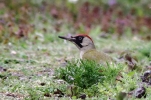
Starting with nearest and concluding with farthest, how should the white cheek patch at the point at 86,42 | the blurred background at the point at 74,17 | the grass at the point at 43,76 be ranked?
the grass at the point at 43,76
the white cheek patch at the point at 86,42
the blurred background at the point at 74,17

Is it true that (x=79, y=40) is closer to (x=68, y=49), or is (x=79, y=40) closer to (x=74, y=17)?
(x=68, y=49)

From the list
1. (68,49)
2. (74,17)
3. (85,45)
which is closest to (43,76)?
(85,45)

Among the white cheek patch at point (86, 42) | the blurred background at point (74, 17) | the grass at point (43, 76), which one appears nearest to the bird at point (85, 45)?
the white cheek patch at point (86, 42)

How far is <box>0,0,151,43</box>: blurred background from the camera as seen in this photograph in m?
10.2

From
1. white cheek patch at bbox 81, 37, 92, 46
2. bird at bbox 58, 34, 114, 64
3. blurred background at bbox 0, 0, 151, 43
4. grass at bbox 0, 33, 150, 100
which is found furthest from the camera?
blurred background at bbox 0, 0, 151, 43

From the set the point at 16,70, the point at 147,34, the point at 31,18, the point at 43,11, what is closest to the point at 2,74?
the point at 16,70

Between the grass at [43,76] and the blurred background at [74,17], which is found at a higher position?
the blurred background at [74,17]

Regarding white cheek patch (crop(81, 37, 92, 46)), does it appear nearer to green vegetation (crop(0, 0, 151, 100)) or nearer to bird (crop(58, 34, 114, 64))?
bird (crop(58, 34, 114, 64))

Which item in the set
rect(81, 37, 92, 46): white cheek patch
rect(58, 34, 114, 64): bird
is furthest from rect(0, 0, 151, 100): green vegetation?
rect(81, 37, 92, 46): white cheek patch

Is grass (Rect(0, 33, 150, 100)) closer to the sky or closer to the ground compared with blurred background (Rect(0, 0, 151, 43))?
closer to the ground

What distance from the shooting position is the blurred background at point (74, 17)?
33.6 feet

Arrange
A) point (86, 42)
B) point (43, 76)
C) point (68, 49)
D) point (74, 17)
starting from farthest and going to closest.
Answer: point (74, 17)
point (68, 49)
point (86, 42)
point (43, 76)

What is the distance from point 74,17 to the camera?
40.9 ft

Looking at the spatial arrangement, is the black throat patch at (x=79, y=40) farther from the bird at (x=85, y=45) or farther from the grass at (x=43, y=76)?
the grass at (x=43, y=76)
